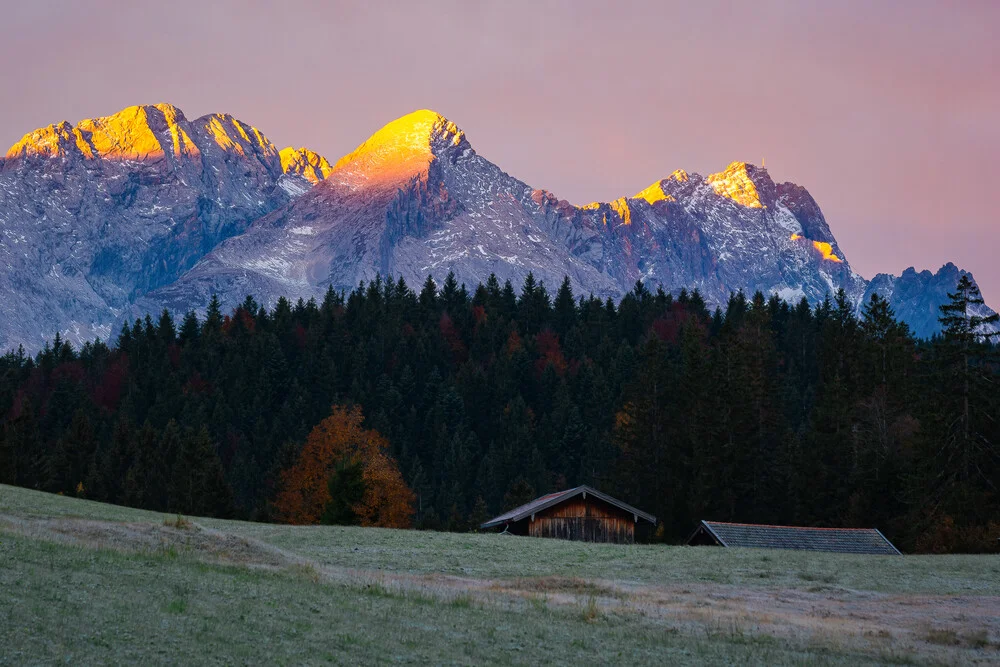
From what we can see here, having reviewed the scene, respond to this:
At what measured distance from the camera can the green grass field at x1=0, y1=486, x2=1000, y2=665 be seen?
21.7m

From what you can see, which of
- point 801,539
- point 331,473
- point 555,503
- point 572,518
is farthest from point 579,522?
point 331,473

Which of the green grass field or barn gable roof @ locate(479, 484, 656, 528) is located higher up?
barn gable roof @ locate(479, 484, 656, 528)

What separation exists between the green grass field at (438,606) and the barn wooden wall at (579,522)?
823 inches

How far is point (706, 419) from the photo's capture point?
313ft

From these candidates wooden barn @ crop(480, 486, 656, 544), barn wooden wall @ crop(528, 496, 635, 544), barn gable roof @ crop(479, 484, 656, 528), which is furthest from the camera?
barn wooden wall @ crop(528, 496, 635, 544)

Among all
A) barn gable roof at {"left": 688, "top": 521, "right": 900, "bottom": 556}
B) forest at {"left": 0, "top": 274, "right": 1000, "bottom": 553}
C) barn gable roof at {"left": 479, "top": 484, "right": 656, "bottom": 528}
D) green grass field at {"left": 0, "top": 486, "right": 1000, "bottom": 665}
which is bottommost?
green grass field at {"left": 0, "top": 486, "right": 1000, "bottom": 665}

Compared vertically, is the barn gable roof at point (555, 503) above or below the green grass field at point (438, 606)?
above

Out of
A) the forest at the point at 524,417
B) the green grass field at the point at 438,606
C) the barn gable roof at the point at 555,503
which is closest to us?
the green grass field at the point at 438,606

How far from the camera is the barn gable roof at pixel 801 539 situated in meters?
62.1

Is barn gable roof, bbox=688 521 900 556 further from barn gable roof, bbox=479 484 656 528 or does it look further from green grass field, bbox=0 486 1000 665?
green grass field, bbox=0 486 1000 665

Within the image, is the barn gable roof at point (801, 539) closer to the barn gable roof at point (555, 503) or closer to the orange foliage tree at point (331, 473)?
the barn gable roof at point (555, 503)

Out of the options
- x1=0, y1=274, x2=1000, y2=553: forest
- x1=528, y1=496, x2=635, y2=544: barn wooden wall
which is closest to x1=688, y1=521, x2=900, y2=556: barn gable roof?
x1=0, y1=274, x2=1000, y2=553: forest

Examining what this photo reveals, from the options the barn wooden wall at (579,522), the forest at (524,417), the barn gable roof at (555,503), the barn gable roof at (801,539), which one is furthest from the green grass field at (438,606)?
the forest at (524,417)

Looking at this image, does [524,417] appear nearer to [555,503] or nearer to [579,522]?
[579,522]
